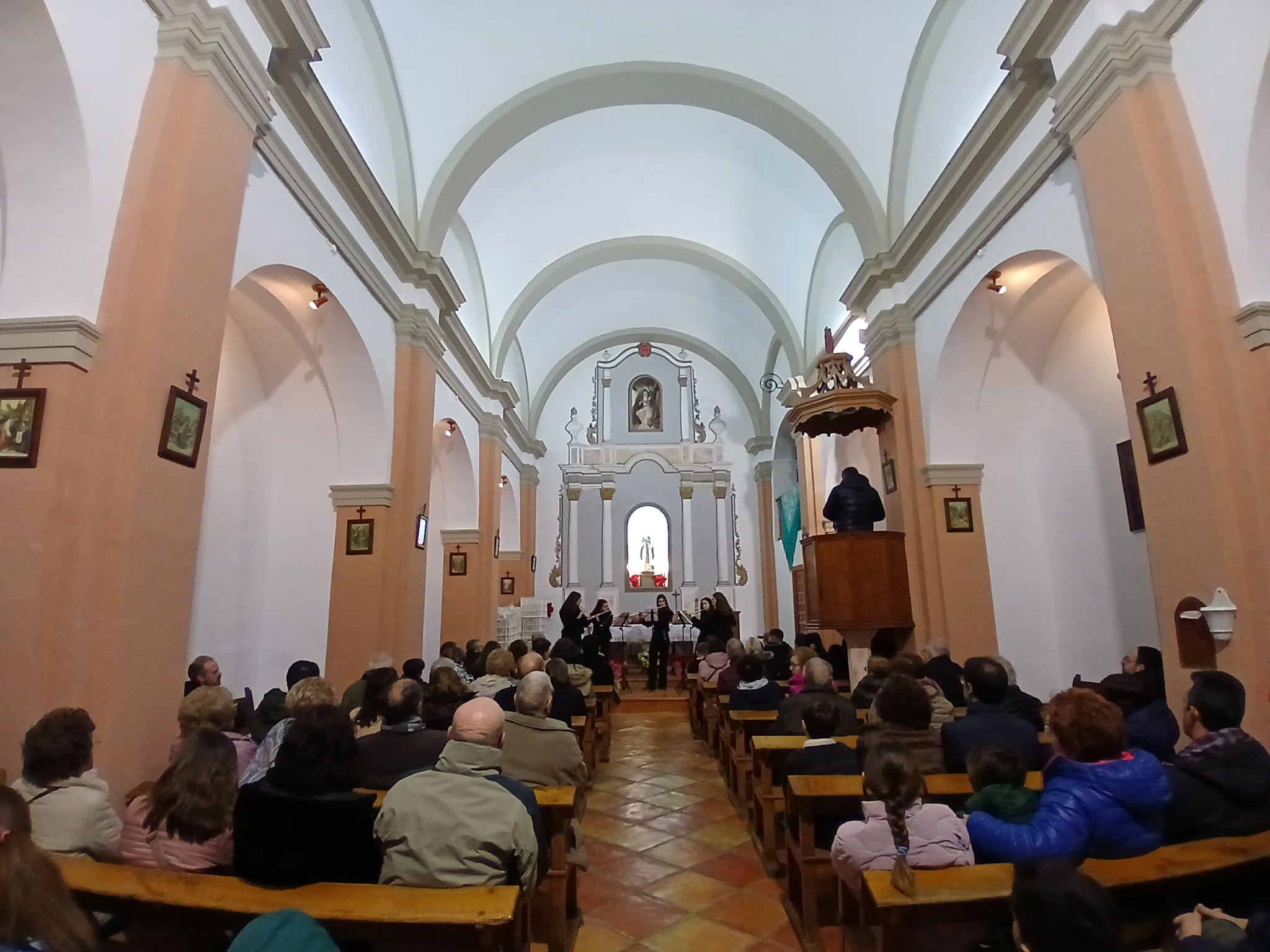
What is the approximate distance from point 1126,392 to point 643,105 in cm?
742

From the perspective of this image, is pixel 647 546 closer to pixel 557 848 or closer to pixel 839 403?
pixel 839 403

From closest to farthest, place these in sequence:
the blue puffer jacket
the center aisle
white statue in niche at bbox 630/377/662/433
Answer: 1. the blue puffer jacket
2. the center aisle
3. white statue in niche at bbox 630/377/662/433

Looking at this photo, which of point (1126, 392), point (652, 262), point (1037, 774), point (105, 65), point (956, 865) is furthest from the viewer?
point (652, 262)

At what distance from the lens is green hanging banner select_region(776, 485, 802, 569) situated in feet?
41.2

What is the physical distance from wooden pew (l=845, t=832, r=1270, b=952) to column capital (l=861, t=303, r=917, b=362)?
19.2 feet

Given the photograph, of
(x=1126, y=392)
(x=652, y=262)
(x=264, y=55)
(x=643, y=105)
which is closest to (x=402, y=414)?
(x=264, y=55)

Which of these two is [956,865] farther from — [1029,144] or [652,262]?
[652,262]

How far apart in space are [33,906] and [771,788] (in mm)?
3462

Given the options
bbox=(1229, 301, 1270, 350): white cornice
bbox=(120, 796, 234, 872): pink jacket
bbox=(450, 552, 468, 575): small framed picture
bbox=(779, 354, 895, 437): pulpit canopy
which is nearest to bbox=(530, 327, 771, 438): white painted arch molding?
bbox=(450, 552, 468, 575): small framed picture

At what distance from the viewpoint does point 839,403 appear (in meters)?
6.93

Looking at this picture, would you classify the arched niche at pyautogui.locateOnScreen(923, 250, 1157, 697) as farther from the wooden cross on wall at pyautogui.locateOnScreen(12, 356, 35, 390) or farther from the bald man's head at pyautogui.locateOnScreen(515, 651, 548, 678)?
the wooden cross on wall at pyautogui.locateOnScreen(12, 356, 35, 390)

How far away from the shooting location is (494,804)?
2.21 metres

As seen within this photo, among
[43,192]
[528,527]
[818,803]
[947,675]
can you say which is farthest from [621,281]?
[818,803]

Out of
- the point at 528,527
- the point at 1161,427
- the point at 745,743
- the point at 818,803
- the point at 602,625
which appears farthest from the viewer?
the point at 528,527
